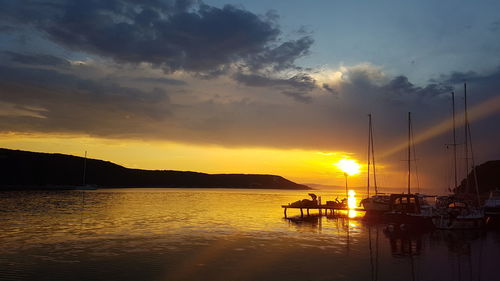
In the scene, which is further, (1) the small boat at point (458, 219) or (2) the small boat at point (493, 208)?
(2) the small boat at point (493, 208)

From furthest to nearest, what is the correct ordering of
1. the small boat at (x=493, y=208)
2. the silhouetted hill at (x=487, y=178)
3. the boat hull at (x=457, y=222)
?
the silhouetted hill at (x=487, y=178) → the small boat at (x=493, y=208) → the boat hull at (x=457, y=222)

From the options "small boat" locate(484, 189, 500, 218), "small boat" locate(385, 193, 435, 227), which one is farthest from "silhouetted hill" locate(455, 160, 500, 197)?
"small boat" locate(385, 193, 435, 227)

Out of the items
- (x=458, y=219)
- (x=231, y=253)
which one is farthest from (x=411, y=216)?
(x=231, y=253)

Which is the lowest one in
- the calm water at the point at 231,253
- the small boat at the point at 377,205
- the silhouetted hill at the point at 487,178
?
the calm water at the point at 231,253

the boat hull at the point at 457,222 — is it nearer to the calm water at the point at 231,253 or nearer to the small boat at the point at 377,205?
the calm water at the point at 231,253

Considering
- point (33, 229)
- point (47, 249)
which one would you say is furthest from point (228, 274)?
point (33, 229)

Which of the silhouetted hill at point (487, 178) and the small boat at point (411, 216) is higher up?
the silhouetted hill at point (487, 178)

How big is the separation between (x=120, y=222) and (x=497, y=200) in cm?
4963

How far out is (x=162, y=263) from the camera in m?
24.3

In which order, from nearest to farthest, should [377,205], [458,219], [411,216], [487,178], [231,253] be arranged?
[231,253], [411,216], [458,219], [377,205], [487,178]

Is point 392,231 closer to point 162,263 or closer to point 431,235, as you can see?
point 431,235

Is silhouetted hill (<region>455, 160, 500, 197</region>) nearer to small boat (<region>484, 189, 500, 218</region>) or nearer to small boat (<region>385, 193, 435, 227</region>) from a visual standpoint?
small boat (<region>484, 189, 500, 218</region>)

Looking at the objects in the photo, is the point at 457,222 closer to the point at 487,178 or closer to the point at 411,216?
the point at 411,216

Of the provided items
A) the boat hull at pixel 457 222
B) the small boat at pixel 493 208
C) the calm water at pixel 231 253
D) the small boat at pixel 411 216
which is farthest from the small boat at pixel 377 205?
the calm water at pixel 231 253
